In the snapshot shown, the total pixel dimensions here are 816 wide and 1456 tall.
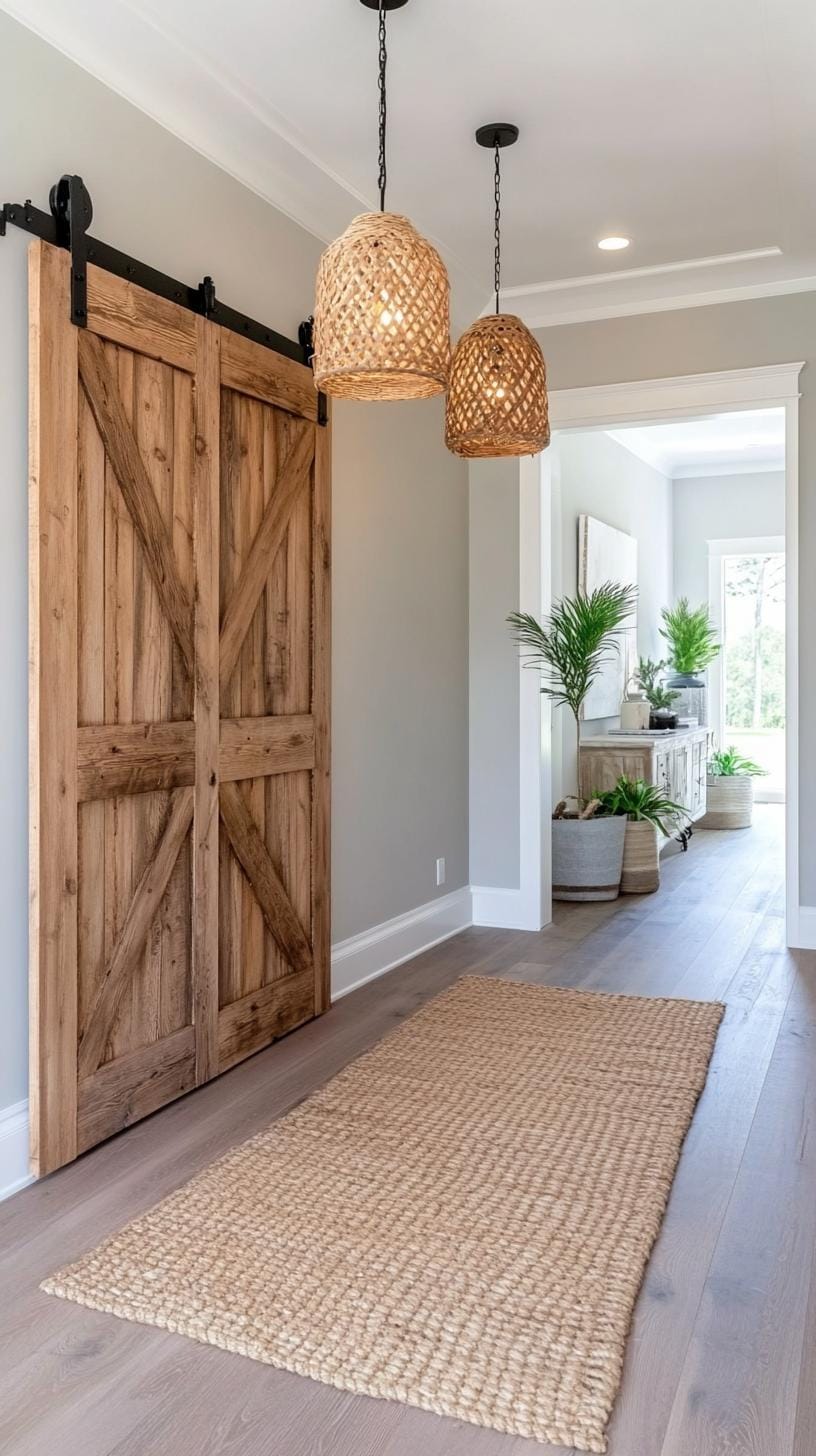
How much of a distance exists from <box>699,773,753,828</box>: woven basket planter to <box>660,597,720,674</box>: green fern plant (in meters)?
1.00

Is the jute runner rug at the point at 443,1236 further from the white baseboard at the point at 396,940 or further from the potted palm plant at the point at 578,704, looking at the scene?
the potted palm plant at the point at 578,704

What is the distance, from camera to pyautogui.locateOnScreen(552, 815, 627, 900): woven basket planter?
567 cm

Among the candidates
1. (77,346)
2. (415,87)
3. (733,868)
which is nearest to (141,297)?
(77,346)

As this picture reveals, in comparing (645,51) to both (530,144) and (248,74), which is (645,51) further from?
(248,74)

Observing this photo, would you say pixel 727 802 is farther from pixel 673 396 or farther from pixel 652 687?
pixel 673 396

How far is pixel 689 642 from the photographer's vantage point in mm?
9055

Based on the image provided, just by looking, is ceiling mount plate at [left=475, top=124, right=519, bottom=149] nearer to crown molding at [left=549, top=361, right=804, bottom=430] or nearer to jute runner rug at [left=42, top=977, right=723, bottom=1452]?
crown molding at [left=549, top=361, right=804, bottom=430]

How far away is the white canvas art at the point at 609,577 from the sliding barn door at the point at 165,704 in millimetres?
3450

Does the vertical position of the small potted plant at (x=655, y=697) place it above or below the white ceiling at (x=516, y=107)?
below

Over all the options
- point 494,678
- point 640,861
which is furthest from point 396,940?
point 640,861

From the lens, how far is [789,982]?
4.11 meters

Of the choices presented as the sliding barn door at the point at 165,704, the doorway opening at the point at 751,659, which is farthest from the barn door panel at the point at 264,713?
the doorway opening at the point at 751,659

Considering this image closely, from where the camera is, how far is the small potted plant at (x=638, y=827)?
5.93m

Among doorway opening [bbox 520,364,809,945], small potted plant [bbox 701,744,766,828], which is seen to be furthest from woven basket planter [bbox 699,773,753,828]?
doorway opening [bbox 520,364,809,945]
